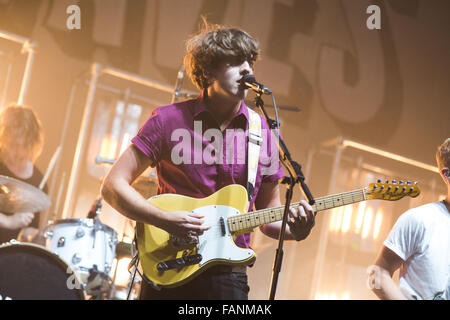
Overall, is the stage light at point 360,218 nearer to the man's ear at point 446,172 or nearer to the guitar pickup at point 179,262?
the man's ear at point 446,172

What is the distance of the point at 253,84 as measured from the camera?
81.4 inches

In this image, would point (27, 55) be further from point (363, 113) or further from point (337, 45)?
point (363, 113)

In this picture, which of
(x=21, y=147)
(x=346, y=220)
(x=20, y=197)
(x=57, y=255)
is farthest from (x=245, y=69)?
(x=346, y=220)

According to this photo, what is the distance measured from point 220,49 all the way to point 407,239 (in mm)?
1497

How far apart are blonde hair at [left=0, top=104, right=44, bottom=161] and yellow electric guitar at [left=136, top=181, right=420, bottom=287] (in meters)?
2.76

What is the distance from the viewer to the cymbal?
3173mm

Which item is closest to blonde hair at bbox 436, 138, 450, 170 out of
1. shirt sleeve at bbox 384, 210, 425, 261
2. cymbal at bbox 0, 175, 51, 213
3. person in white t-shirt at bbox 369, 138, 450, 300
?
person in white t-shirt at bbox 369, 138, 450, 300

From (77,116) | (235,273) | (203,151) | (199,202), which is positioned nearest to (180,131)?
(203,151)

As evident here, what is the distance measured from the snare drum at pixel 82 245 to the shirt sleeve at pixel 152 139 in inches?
94.1

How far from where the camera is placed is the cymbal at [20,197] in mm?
3173
